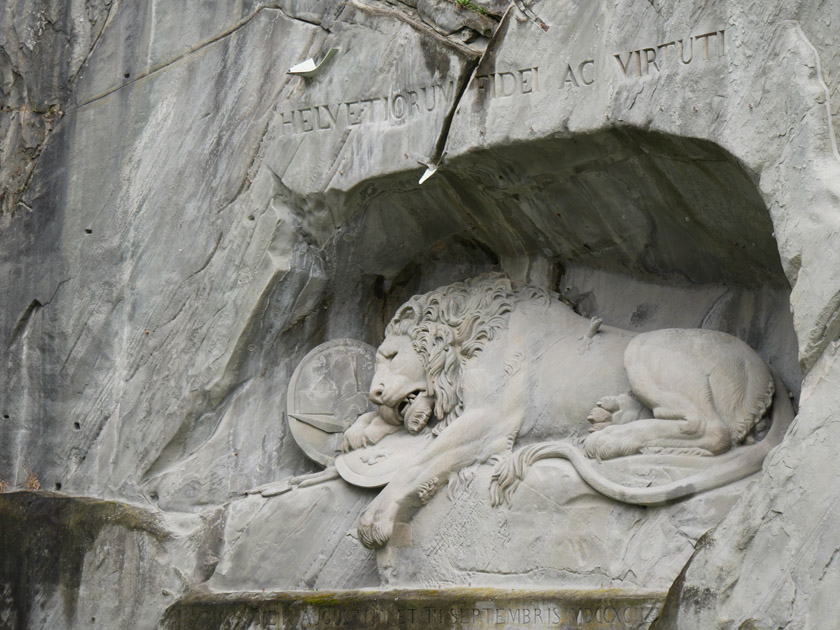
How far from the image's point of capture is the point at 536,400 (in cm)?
675

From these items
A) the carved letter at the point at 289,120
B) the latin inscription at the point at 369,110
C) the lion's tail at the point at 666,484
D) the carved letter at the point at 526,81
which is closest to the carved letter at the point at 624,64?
the carved letter at the point at 526,81

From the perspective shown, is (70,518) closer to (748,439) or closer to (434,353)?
(434,353)

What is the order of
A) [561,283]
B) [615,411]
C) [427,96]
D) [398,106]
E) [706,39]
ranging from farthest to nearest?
[561,283]
[398,106]
[427,96]
[615,411]
[706,39]

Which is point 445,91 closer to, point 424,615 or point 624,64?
point 624,64

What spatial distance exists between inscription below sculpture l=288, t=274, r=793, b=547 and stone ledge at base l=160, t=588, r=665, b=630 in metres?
0.36

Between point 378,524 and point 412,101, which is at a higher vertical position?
point 412,101

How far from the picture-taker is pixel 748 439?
619cm

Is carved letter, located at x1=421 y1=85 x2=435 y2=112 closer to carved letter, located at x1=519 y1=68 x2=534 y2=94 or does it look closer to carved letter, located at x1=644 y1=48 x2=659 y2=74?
carved letter, located at x1=519 y1=68 x2=534 y2=94

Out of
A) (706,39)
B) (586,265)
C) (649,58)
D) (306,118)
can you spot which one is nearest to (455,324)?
(586,265)

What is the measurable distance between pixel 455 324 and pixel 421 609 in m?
1.47

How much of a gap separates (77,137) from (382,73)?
6.50 feet

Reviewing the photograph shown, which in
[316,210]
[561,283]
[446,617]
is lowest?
[446,617]

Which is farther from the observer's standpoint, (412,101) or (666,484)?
(412,101)

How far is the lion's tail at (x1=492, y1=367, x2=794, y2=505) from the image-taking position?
5.98 m
